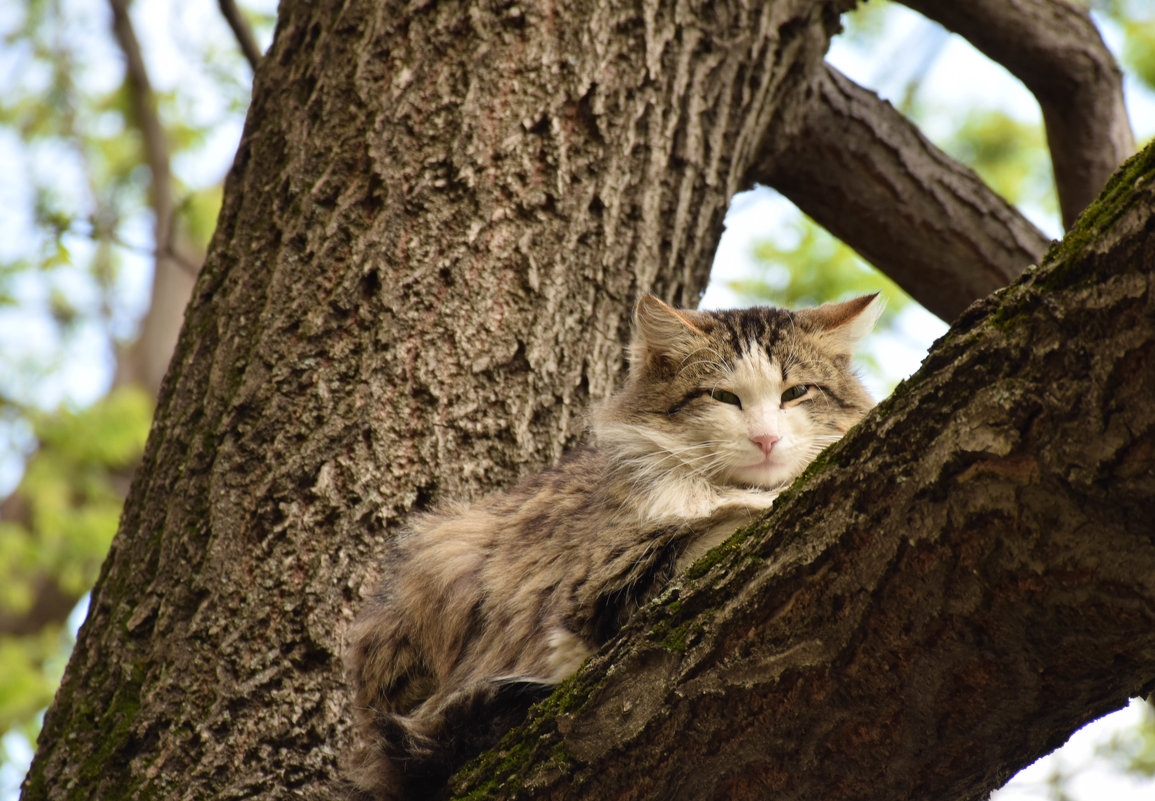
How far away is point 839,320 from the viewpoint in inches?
122

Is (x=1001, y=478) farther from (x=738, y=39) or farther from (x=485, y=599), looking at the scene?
(x=738, y=39)

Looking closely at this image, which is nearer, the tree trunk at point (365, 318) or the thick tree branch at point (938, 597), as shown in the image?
the thick tree branch at point (938, 597)

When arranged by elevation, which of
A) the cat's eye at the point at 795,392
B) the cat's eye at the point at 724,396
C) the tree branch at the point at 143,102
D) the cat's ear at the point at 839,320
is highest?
the tree branch at the point at 143,102

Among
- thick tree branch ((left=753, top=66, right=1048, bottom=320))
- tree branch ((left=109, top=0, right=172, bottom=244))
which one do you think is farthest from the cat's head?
tree branch ((left=109, top=0, right=172, bottom=244))

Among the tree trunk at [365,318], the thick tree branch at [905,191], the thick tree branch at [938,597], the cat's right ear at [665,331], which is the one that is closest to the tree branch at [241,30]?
the tree trunk at [365,318]

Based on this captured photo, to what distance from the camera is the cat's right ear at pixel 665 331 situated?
2963 millimetres

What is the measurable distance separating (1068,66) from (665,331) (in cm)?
229

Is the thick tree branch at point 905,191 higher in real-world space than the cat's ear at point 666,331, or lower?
higher

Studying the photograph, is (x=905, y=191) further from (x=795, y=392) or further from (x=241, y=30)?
(x=241, y=30)

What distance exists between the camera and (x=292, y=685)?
2695 millimetres

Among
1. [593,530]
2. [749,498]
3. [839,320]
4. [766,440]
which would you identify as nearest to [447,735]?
[593,530]

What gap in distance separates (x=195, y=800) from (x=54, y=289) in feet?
28.9

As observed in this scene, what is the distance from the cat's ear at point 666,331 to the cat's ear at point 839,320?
1.11 feet

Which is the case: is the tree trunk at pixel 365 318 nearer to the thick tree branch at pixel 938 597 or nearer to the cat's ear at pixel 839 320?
the cat's ear at pixel 839 320
